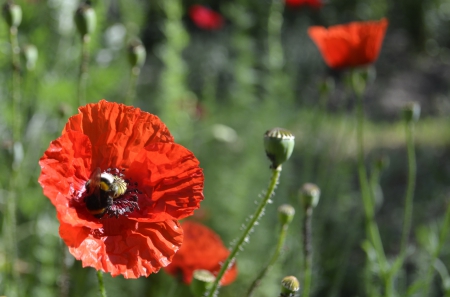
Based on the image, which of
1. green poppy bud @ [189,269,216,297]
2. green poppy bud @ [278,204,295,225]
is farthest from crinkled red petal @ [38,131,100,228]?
green poppy bud @ [278,204,295,225]

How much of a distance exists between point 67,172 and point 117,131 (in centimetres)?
9

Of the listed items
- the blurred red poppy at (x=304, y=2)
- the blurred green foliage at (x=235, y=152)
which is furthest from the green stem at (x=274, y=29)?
the blurred red poppy at (x=304, y=2)

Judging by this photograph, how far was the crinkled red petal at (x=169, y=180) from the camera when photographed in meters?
0.80

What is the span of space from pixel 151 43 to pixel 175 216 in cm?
515

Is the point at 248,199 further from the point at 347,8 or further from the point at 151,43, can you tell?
the point at 347,8

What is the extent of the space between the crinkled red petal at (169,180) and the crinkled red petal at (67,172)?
8cm

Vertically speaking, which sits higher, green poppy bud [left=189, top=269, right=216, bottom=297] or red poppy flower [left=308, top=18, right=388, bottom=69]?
red poppy flower [left=308, top=18, right=388, bottom=69]

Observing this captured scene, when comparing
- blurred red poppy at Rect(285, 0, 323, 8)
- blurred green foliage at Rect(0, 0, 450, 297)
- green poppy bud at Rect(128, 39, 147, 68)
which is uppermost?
green poppy bud at Rect(128, 39, 147, 68)

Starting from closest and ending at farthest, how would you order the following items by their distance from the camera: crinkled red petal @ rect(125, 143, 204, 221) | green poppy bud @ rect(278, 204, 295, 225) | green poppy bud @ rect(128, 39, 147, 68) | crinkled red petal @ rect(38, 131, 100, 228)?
1. crinkled red petal @ rect(38, 131, 100, 228)
2. crinkled red petal @ rect(125, 143, 204, 221)
3. green poppy bud @ rect(278, 204, 295, 225)
4. green poppy bud @ rect(128, 39, 147, 68)

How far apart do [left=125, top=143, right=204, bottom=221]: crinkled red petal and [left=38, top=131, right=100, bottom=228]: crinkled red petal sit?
0.08 m

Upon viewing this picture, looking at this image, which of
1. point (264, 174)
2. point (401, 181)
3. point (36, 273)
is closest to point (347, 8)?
point (401, 181)

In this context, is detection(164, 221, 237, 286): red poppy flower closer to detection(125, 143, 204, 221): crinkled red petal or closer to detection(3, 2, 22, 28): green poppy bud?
detection(125, 143, 204, 221): crinkled red petal

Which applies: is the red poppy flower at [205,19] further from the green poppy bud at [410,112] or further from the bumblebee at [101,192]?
the bumblebee at [101,192]

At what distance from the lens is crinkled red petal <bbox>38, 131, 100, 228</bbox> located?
70 cm
